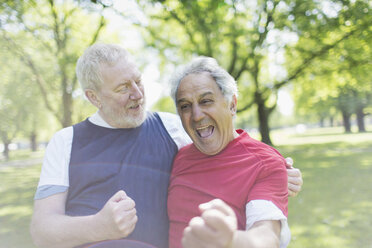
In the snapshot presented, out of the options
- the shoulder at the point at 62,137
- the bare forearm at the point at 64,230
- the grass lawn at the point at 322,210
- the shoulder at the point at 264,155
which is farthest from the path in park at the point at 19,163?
the shoulder at the point at 264,155

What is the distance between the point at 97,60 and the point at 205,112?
0.92m

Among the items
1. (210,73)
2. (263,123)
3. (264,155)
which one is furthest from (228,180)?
(263,123)

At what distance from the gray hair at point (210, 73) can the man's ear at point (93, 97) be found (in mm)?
681

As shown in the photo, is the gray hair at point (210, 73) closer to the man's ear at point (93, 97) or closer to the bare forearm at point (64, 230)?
the man's ear at point (93, 97)

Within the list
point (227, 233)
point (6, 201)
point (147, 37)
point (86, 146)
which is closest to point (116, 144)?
point (86, 146)

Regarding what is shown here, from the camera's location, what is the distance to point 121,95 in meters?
2.08

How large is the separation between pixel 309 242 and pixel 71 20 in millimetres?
14103

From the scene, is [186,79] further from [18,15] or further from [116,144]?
[18,15]

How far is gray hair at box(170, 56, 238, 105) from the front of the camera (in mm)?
1810

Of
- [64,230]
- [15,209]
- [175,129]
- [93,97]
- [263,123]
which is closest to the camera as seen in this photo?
[64,230]

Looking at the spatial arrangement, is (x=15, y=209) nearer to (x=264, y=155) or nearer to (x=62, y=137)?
(x=62, y=137)

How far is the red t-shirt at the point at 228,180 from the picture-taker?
1537 mm

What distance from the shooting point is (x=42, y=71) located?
13445 millimetres

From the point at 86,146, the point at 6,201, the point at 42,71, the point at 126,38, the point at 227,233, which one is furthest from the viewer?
the point at 126,38
